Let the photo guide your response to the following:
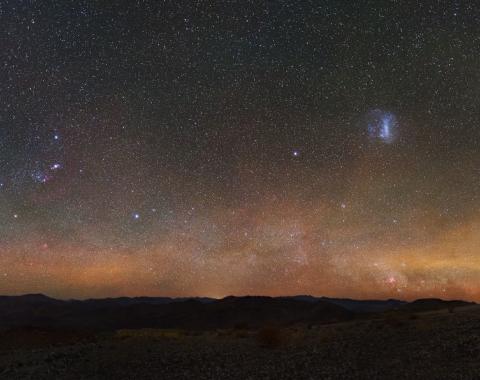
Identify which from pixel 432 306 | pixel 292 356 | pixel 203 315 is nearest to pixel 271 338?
pixel 292 356

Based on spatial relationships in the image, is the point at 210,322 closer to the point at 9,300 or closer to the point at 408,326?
the point at 408,326

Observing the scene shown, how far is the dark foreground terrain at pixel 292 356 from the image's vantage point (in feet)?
68.1

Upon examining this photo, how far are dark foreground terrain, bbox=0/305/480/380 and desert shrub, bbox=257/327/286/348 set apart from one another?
7 cm

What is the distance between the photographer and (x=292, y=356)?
24.7 m

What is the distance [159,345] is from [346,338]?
13.4m

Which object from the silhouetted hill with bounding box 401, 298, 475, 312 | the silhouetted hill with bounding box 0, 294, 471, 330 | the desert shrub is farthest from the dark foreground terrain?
the silhouetted hill with bounding box 0, 294, 471, 330

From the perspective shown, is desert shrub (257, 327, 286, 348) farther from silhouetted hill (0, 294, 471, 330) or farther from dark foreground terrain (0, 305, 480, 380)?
silhouetted hill (0, 294, 471, 330)

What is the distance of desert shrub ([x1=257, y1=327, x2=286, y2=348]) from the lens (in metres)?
28.8

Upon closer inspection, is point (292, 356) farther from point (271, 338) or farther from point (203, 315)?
point (203, 315)

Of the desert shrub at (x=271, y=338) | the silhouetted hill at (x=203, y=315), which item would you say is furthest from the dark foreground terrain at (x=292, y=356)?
the silhouetted hill at (x=203, y=315)

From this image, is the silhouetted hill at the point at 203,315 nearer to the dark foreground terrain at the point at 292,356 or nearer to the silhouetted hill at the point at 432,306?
the silhouetted hill at the point at 432,306

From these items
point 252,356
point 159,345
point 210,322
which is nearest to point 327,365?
point 252,356

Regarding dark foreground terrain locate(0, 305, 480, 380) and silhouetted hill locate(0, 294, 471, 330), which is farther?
silhouetted hill locate(0, 294, 471, 330)

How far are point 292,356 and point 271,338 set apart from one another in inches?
234
